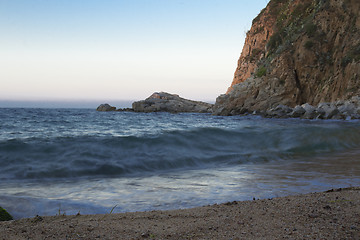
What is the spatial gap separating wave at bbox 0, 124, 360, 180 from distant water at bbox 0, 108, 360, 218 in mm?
21

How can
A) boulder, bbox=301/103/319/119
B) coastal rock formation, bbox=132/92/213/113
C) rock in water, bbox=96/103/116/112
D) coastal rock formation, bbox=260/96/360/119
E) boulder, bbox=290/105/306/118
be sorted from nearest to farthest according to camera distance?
coastal rock formation, bbox=260/96/360/119
boulder, bbox=301/103/319/119
boulder, bbox=290/105/306/118
coastal rock formation, bbox=132/92/213/113
rock in water, bbox=96/103/116/112

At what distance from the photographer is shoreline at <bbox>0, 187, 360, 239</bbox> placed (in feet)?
6.40

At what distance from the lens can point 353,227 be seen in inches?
76.9

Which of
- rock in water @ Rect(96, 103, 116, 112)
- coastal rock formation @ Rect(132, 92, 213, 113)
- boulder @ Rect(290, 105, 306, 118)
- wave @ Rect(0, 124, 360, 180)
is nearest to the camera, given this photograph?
wave @ Rect(0, 124, 360, 180)

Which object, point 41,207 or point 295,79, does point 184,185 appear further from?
point 295,79

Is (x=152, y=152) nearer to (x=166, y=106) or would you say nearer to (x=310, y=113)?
(x=310, y=113)

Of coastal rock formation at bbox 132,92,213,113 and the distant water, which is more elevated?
coastal rock formation at bbox 132,92,213,113

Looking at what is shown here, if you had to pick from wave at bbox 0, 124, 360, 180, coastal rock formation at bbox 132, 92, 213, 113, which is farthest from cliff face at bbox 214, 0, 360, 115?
wave at bbox 0, 124, 360, 180

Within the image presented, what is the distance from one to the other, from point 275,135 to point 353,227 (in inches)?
361

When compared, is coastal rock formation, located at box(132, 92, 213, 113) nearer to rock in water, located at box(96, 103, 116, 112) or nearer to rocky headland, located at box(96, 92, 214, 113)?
rocky headland, located at box(96, 92, 214, 113)

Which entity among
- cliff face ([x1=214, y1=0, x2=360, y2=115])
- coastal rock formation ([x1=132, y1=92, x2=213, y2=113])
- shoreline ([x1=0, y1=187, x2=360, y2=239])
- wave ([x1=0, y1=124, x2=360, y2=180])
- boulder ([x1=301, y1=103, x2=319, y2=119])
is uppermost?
cliff face ([x1=214, y1=0, x2=360, y2=115])

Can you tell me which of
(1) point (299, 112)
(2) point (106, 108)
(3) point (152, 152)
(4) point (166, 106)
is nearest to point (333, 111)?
(1) point (299, 112)

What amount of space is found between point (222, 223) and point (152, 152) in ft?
18.2

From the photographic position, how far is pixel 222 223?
2.18 metres
